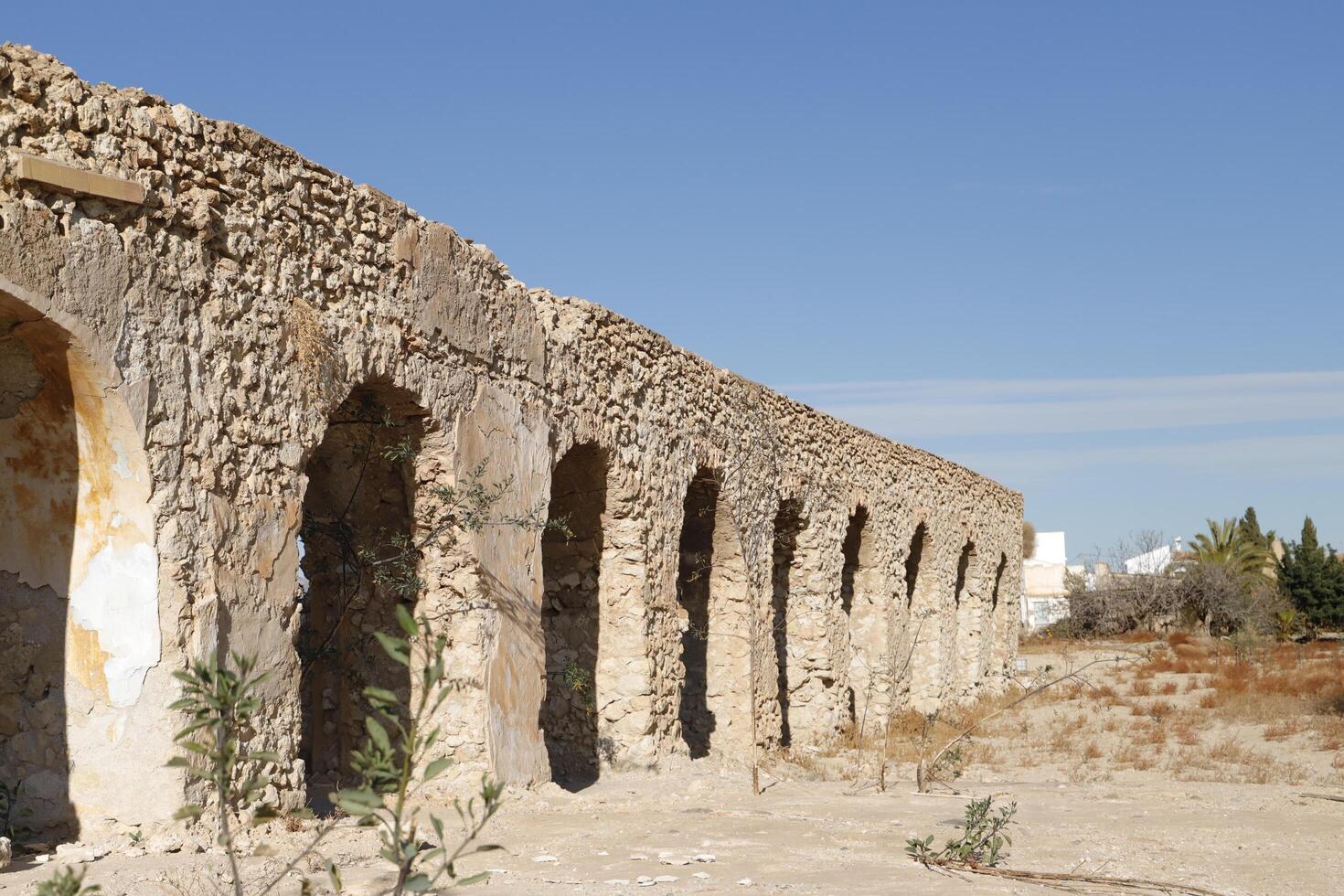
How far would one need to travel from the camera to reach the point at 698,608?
12.1 meters

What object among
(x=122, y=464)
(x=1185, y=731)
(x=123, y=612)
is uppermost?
(x=122, y=464)

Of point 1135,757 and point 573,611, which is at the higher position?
point 573,611

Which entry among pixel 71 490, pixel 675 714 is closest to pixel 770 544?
pixel 675 714

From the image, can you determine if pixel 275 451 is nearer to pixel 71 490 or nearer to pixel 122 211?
pixel 71 490

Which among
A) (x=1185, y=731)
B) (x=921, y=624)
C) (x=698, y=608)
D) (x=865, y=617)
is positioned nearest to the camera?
(x=698, y=608)

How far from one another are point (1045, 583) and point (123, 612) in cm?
4103

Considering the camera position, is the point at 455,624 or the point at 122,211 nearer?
the point at 122,211

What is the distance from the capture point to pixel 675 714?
399 inches

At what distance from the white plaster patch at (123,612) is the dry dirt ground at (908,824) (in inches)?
27.4

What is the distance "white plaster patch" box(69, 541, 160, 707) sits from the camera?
5348 millimetres

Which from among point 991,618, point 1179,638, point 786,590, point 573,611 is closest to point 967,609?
point 991,618

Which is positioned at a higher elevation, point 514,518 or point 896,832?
point 514,518

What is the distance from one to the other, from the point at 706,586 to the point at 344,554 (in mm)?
4794

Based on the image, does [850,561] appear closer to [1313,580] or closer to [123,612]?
[123,612]
